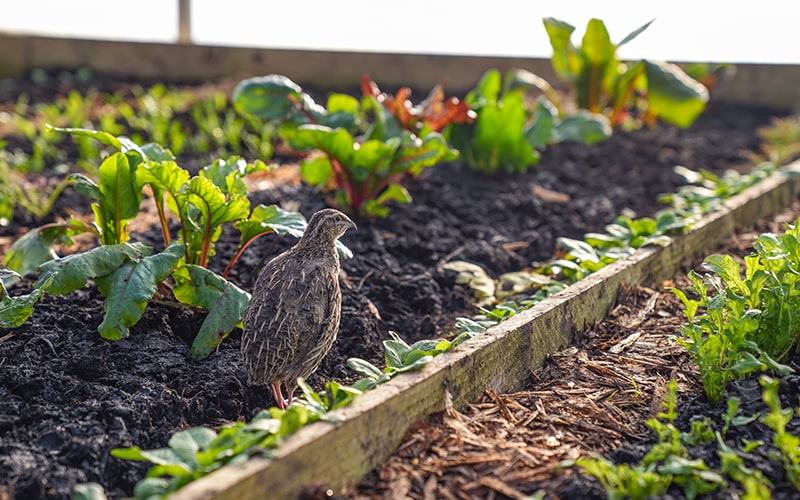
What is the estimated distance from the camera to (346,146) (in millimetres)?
4852

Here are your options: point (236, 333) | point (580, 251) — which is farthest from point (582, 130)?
point (236, 333)

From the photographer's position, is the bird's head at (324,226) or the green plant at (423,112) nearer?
the bird's head at (324,226)

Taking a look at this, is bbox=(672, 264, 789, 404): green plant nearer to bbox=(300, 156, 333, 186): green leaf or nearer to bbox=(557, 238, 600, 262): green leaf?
bbox=(557, 238, 600, 262): green leaf

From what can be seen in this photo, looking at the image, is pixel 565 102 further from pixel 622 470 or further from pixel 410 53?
pixel 622 470

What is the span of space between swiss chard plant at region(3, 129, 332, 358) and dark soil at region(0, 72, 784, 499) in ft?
0.57

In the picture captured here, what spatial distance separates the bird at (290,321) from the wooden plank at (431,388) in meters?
0.48

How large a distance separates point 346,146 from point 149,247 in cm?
153

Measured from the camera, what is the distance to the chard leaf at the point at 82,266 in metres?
3.31

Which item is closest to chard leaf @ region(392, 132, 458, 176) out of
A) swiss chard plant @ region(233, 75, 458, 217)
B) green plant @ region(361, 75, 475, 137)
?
swiss chard plant @ region(233, 75, 458, 217)

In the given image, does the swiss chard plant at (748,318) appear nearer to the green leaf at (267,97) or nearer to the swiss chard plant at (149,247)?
the swiss chard plant at (149,247)

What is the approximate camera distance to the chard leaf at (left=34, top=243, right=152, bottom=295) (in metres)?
3.31

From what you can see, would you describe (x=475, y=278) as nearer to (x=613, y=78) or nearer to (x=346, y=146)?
(x=346, y=146)

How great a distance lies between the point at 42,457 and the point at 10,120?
6461 millimetres

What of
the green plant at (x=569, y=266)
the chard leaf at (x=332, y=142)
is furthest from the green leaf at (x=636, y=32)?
the chard leaf at (x=332, y=142)
